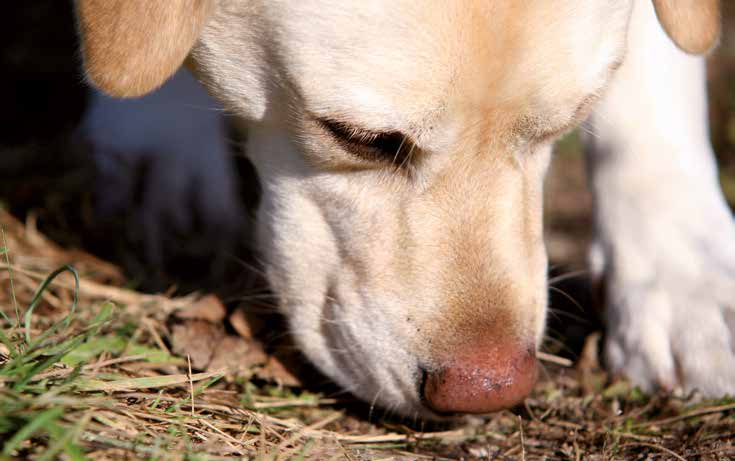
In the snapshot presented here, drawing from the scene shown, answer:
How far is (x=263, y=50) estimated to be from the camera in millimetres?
1764

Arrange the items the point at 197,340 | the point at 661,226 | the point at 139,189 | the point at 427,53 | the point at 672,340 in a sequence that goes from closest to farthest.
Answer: the point at 427,53, the point at 197,340, the point at 672,340, the point at 661,226, the point at 139,189

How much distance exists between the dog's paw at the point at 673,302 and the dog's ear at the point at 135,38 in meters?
1.20

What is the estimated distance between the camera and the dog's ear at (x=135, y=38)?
1.67m

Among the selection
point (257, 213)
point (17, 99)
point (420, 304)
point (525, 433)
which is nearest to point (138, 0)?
point (257, 213)

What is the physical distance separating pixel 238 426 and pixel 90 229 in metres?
1.30

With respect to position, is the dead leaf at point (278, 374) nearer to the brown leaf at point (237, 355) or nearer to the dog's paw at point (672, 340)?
the brown leaf at point (237, 355)

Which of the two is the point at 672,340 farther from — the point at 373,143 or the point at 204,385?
the point at 204,385

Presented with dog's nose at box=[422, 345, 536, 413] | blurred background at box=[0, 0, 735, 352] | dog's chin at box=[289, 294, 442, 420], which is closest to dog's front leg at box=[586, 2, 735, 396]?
blurred background at box=[0, 0, 735, 352]

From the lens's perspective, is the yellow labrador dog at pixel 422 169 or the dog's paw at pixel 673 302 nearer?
the yellow labrador dog at pixel 422 169

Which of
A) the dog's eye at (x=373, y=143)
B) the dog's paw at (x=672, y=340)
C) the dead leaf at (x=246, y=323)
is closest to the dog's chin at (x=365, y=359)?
the dead leaf at (x=246, y=323)

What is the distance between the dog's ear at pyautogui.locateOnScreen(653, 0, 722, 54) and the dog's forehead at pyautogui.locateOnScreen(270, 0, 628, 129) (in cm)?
37

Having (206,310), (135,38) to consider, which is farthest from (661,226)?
(135,38)

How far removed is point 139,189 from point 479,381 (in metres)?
1.67

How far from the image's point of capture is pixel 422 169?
5.85ft
